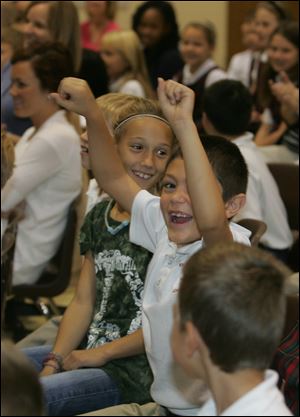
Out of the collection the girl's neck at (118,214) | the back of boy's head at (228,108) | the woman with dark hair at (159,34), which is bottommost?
the woman with dark hair at (159,34)

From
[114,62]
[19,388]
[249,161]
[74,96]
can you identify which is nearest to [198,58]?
[114,62]

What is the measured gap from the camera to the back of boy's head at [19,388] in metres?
1.50

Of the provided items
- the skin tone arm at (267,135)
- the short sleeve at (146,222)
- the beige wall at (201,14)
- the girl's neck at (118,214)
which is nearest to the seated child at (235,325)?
the short sleeve at (146,222)

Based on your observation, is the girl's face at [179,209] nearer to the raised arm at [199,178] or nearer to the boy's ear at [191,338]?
the raised arm at [199,178]

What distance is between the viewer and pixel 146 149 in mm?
2711

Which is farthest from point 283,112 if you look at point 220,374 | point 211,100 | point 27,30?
point 220,374

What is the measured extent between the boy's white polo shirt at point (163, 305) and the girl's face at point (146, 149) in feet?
1.06

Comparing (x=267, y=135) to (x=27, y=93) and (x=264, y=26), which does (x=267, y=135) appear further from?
(x=27, y=93)

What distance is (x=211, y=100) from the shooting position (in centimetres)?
422

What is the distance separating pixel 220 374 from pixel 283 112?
11.8 ft

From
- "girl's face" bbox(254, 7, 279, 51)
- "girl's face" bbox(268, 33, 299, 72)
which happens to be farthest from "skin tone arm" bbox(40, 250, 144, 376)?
"girl's face" bbox(254, 7, 279, 51)

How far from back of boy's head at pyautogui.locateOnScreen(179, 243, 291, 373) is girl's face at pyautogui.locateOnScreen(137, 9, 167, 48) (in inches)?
213

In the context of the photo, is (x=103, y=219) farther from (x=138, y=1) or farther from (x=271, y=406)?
(x=138, y=1)

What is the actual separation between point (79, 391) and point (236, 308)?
3.15ft
